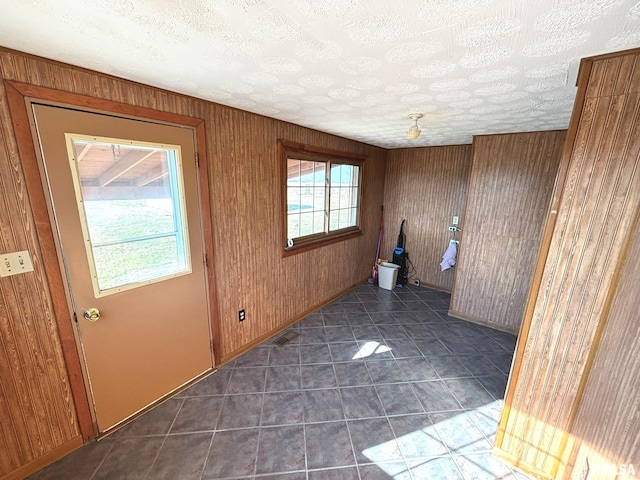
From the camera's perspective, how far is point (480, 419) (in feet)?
6.37

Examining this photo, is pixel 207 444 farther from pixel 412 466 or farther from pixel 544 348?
pixel 544 348

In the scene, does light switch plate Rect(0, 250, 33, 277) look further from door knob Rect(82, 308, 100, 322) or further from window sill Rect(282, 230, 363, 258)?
window sill Rect(282, 230, 363, 258)

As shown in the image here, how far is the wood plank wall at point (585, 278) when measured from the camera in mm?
1145

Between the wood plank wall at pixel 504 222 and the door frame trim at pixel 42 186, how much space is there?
313 centimetres

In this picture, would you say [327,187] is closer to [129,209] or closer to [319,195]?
[319,195]

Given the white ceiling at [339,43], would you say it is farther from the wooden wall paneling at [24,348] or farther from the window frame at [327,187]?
the window frame at [327,187]

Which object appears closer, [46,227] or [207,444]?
[46,227]

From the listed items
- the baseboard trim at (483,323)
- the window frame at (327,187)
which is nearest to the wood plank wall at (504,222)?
the baseboard trim at (483,323)

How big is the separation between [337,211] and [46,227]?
295 centimetres

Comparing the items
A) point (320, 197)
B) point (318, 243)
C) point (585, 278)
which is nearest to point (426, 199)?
point (320, 197)

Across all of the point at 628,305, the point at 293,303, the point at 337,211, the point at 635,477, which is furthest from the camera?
the point at 337,211

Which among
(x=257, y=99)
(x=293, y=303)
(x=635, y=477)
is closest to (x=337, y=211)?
(x=293, y=303)

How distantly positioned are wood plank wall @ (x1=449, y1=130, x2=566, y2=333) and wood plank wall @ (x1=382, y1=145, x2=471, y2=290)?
889 mm

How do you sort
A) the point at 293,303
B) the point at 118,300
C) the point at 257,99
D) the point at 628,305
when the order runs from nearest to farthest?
the point at 628,305 < the point at 118,300 < the point at 257,99 < the point at 293,303
